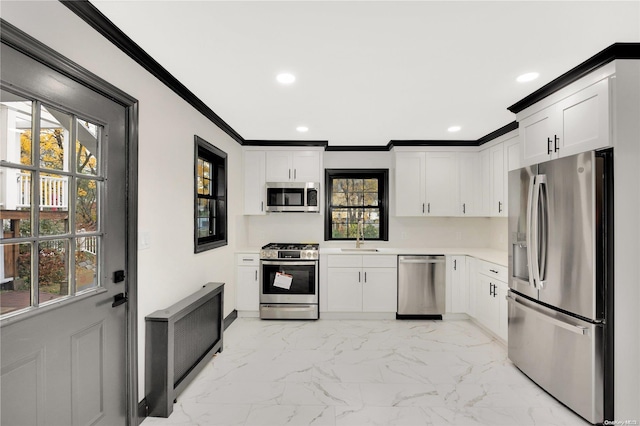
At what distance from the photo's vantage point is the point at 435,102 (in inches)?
107

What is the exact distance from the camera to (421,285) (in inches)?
152

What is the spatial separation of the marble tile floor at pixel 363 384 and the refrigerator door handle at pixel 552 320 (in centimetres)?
61

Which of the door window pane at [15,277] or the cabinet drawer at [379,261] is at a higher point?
the door window pane at [15,277]

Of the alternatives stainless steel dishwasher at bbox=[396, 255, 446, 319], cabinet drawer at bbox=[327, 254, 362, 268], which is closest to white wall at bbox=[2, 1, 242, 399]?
cabinet drawer at bbox=[327, 254, 362, 268]

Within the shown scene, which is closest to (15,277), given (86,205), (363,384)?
(86,205)

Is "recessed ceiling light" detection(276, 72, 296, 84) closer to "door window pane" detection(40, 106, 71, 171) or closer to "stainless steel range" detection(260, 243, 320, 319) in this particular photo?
"door window pane" detection(40, 106, 71, 171)

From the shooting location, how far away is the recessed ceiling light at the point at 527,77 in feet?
7.10

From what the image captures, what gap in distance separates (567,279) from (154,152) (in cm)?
310

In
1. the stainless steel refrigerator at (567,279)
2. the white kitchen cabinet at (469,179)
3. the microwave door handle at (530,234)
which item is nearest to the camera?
the stainless steel refrigerator at (567,279)

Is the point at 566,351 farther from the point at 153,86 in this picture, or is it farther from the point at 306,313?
the point at 153,86

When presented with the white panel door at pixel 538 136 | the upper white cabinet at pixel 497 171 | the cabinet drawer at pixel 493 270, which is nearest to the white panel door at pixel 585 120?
the white panel door at pixel 538 136

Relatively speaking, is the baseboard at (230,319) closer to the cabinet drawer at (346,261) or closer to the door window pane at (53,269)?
the cabinet drawer at (346,261)

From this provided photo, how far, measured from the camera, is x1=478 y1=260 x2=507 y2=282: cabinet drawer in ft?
9.94

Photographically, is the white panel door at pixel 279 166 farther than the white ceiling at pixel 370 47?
Yes
